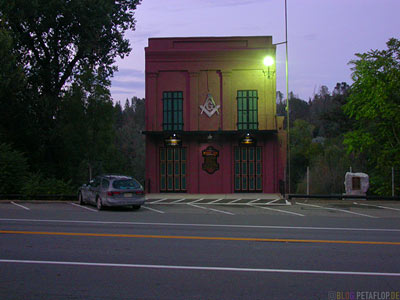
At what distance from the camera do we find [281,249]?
926 cm

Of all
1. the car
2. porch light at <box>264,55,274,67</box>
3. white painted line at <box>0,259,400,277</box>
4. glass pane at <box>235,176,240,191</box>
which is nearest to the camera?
white painted line at <box>0,259,400,277</box>

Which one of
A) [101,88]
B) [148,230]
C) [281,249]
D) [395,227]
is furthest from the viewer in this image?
[101,88]

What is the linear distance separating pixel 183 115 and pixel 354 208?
11.3 metres

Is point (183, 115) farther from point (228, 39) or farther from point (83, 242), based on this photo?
point (83, 242)

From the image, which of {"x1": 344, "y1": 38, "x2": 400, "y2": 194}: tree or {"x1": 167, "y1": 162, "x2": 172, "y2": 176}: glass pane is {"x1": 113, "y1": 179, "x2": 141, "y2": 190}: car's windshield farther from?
{"x1": 344, "y1": 38, "x2": 400, "y2": 194}: tree

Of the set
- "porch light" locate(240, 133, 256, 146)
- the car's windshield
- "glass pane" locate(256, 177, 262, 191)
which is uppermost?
"porch light" locate(240, 133, 256, 146)

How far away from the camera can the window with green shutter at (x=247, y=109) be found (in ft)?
82.6

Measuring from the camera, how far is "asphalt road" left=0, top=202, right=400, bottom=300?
20.7 feet

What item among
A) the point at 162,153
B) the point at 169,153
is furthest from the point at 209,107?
the point at 162,153

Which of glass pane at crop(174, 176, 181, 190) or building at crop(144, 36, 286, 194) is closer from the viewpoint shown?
building at crop(144, 36, 286, 194)

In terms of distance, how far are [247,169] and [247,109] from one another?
3530 mm

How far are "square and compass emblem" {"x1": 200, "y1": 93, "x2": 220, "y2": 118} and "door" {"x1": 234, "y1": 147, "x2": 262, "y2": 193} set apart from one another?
2.52 metres

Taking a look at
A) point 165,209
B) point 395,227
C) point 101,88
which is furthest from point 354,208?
point 101,88

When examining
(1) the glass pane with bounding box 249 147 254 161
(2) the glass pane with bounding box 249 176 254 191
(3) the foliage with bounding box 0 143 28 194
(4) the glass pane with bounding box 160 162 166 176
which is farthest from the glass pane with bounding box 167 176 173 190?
(3) the foliage with bounding box 0 143 28 194
